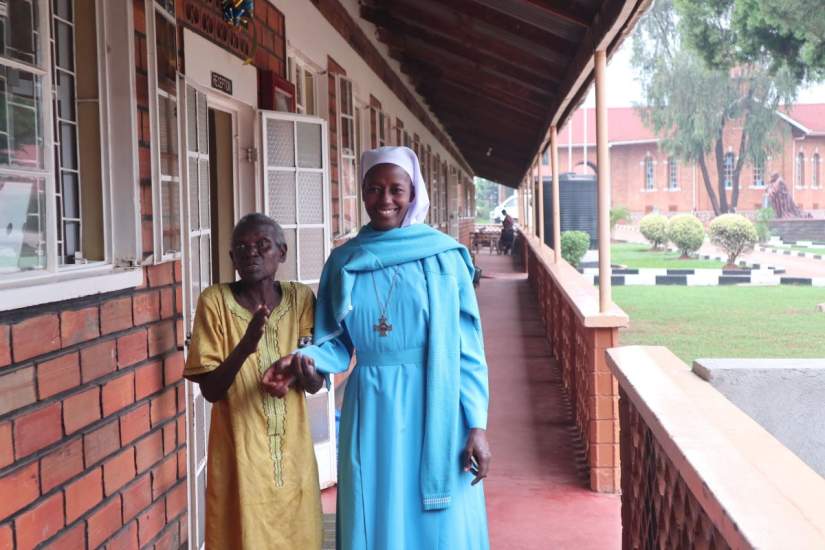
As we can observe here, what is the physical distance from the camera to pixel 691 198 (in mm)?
48812

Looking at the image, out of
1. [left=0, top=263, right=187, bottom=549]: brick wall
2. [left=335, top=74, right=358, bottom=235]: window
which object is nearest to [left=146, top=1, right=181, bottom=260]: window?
[left=0, top=263, right=187, bottom=549]: brick wall

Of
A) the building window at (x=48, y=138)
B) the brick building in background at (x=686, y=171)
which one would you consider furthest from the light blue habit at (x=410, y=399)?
the brick building in background at (x=686, y=171)

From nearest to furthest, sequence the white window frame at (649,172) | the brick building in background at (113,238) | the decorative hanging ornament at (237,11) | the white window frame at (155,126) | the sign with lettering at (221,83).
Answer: the brick building in background at (113,238) < the white window frame at (155,126) < the sign with lettering at (221,83) < the decorative hanging ornament at (237,11) < the white window frame at (649,172)

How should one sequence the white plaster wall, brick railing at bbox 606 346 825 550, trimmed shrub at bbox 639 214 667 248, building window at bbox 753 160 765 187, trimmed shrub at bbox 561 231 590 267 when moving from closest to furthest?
brick railing at bbox 606 346 825 550 < the white plaster wall < trimmed shrub at bbox 561 231 590 267 < trimmed shrub at bbox 639 214 667 248 < building window at bbox 753 160 765 187

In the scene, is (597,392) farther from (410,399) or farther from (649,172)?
(649,172)

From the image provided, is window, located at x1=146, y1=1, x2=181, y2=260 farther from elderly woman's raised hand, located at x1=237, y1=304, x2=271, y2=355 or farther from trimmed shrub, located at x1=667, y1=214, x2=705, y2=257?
trimmed shrub, located at x1=667, y1=214, x2=705, y2=257

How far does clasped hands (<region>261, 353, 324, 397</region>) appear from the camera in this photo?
254cm

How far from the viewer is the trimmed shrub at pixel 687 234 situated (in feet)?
97.1

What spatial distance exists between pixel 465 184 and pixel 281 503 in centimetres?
2480

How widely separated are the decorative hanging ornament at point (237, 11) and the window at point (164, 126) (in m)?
0.68

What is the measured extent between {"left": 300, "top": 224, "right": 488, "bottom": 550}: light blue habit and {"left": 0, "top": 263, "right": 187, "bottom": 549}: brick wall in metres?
0.57

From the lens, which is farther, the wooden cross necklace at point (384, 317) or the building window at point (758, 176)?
the building window at point (758, 176)

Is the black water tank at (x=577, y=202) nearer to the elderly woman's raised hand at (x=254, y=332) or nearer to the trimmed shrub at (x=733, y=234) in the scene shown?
the trimmed shrub at (x=733, y=234)

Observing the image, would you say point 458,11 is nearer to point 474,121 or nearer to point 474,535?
point 474,535
